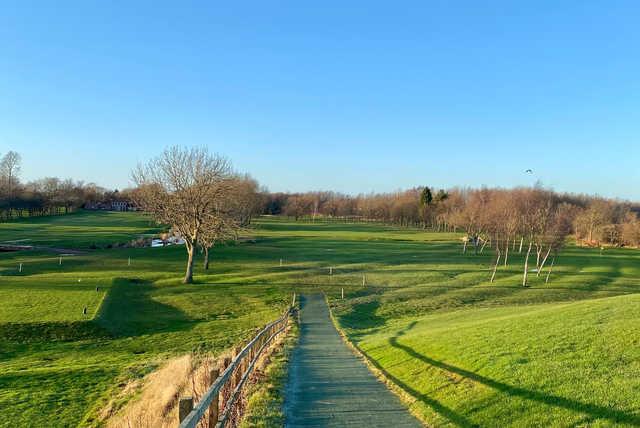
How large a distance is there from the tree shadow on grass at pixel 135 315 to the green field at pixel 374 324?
15 cm

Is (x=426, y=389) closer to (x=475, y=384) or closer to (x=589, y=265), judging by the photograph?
(x=475, y=384)

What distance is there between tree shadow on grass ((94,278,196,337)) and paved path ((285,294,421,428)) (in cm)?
1351

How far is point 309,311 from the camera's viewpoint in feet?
110

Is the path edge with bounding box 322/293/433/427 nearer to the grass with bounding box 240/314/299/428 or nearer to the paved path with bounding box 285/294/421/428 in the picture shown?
the paved path with bounding box 285/294/421/428

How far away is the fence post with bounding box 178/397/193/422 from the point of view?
18.5 ft

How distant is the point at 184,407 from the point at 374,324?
81.9 ft

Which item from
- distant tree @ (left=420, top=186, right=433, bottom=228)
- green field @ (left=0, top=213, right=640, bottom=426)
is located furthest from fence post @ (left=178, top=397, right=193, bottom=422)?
distant tree @ (left=420, top=186, right=433, bottom=228)

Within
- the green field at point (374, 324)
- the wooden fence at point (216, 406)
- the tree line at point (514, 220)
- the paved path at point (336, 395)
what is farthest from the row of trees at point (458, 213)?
the wooden fence at point (216, 406)

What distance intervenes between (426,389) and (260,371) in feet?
16.9

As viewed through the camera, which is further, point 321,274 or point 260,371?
point 321,274

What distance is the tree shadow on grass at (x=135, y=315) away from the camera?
28312 mm

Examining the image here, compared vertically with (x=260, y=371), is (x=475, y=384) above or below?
above

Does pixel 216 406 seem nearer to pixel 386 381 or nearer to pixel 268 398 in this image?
pixel 268 398

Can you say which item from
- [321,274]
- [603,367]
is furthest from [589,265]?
[603,367]
